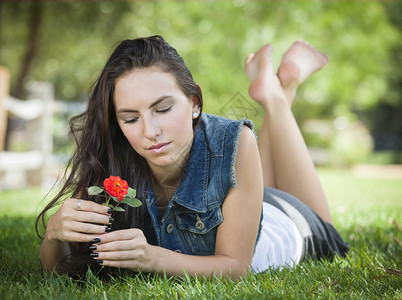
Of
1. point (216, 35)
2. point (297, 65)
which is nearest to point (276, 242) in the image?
point (297, 65)

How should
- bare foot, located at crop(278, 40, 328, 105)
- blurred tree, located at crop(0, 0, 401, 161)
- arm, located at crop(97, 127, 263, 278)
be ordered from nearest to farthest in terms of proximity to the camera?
arm, located at crop(97, 127, 263, 278) < bare foot, located at crop(278, 40, 328, 105) < blurred tree, located at crop(0, 0, 401, 161)

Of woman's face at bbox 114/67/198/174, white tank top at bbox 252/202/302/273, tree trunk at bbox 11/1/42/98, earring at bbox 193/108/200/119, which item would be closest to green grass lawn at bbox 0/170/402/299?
white tank top at bbox 252/202/302/273

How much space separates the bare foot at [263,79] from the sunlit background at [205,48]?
408 cm

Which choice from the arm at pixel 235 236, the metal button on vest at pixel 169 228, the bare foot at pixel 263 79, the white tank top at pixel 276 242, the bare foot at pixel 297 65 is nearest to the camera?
the arm at pixel 235 236

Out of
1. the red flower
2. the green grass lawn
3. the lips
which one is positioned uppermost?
the lips

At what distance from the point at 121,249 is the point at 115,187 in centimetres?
24

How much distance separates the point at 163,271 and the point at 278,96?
169 cm

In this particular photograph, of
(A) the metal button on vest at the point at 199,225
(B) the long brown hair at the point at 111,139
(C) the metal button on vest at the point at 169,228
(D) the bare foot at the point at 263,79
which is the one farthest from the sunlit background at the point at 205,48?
(A) the metal button on vest at the point at 199,225

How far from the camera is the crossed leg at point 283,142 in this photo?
9.90 feet

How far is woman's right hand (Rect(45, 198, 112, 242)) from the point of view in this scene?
174 cm

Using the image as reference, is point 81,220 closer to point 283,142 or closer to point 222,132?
point 222,132

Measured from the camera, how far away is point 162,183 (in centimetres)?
235

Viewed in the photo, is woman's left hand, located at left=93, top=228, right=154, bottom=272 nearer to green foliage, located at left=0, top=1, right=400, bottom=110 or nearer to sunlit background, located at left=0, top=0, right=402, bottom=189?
sunlit background, located at left=0, top=0, right=402, bottom=189

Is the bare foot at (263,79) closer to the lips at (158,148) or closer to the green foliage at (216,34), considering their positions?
the lips at (158,148)
